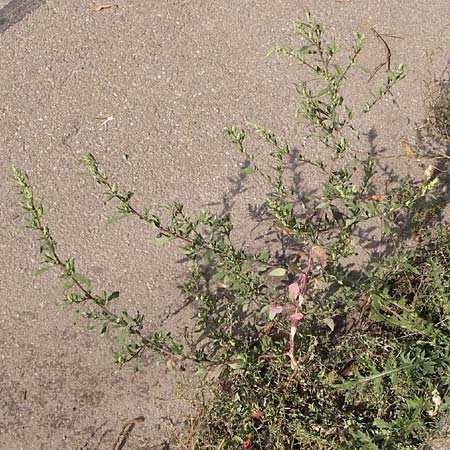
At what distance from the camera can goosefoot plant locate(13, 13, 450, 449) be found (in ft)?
8.75

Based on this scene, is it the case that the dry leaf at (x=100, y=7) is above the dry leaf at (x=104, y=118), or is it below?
above

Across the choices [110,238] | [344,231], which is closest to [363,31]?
[344,231]

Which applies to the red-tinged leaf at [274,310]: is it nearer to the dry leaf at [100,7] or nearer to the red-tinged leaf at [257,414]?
the red-tinged leaf at [257,414]

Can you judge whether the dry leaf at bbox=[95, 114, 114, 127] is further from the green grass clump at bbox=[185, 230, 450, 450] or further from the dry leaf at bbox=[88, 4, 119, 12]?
the green grass clump at bbox=[185, 230, 450, 450]

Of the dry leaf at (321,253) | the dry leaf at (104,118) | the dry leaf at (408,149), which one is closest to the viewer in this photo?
the dry leaf at (321,253)

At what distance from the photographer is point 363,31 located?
12.5ft

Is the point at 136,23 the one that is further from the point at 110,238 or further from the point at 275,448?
the point at 275,448

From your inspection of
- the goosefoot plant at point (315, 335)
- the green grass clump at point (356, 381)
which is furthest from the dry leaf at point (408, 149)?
the green grass clump at point (356, 381)

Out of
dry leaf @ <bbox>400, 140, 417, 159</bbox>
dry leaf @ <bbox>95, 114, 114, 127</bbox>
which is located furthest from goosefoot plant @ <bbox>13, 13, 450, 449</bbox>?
dry leaf @ <bbox>95, 114, 114, 127</bbox>

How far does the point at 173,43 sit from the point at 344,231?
1749mm

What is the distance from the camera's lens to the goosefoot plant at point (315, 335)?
8.75 ft

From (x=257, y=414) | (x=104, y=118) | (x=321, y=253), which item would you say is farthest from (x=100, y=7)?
(x=257, y=414)

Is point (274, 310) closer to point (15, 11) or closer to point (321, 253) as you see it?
point (321, 253)

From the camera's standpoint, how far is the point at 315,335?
9.94ft
